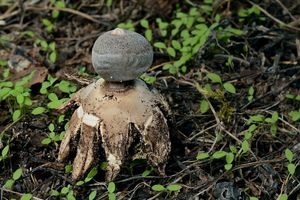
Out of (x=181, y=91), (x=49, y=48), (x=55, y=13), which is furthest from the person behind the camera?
(x=55, y=13)

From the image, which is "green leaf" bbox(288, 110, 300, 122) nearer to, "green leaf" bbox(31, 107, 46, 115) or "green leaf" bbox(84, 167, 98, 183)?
"green leaf" bbox(84, 167, 98, 183)

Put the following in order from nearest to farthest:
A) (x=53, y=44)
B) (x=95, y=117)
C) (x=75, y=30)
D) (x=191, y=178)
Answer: (x=95, y=117) → (x=191, y=178) → (x=53, y=44) → (x=75, y=30)

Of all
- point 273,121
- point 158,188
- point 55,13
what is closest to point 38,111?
point 158,188

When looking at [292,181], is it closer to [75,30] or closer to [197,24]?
[197,24]

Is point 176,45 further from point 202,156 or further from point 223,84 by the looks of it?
point 202,156

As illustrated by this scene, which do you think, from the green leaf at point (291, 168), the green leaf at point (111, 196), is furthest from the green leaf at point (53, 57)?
the green leaf at point (291, 168)

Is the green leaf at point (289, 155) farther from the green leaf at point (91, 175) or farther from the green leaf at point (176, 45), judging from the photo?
the green leaf at point (176, 45)

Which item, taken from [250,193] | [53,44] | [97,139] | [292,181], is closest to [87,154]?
[97,139]

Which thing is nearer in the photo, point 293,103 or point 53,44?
point 293,103
